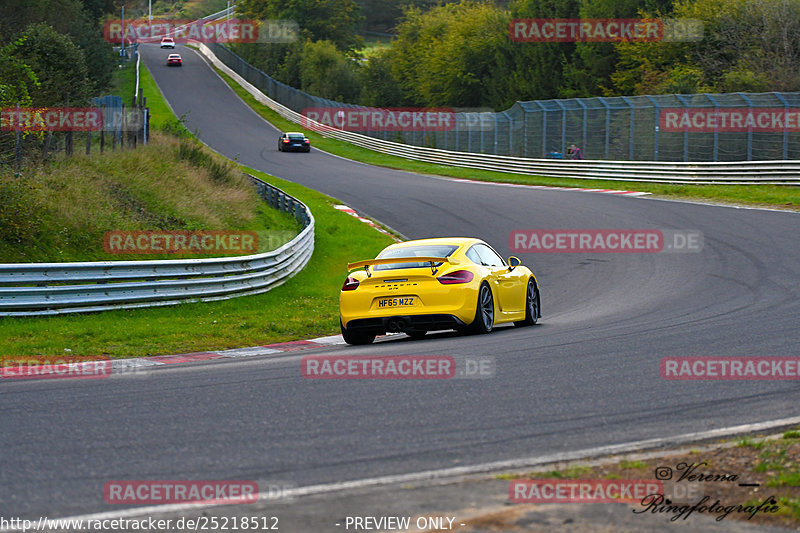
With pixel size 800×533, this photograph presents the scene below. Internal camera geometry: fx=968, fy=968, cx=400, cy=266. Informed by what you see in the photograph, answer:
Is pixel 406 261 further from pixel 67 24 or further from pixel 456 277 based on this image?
pixel 67 24

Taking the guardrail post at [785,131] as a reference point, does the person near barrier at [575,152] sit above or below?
Answer: below

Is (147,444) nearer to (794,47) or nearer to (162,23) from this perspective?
(794,47)

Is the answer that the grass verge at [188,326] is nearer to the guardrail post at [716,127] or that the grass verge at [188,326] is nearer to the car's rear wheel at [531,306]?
the car's rear wheel at [531,306]

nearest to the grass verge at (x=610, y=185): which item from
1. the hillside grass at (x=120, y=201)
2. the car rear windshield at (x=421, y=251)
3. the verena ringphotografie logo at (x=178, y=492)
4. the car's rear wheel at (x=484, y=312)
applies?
the hillside grass at (x=120, y=201)

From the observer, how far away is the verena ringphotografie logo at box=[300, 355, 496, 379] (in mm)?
9227

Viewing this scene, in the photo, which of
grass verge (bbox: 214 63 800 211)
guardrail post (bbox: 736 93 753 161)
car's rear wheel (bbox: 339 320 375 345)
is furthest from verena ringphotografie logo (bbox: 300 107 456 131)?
car's rear wheel (bbox: 339 320 375 345)

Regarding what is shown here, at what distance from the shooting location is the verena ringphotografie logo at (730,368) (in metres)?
8.79

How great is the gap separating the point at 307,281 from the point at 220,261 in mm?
3778

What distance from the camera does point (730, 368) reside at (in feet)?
30.1

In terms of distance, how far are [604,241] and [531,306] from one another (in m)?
11.4

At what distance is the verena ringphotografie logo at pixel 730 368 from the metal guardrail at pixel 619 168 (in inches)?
950

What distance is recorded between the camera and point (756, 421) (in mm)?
7043

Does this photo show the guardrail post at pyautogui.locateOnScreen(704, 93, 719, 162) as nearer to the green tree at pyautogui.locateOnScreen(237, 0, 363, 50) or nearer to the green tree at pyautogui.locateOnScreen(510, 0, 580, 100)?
the green tree at pyautogui.locateOnScreen(510, 0, 580, 100)

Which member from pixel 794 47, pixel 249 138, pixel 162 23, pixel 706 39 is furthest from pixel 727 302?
pixel 162 23
